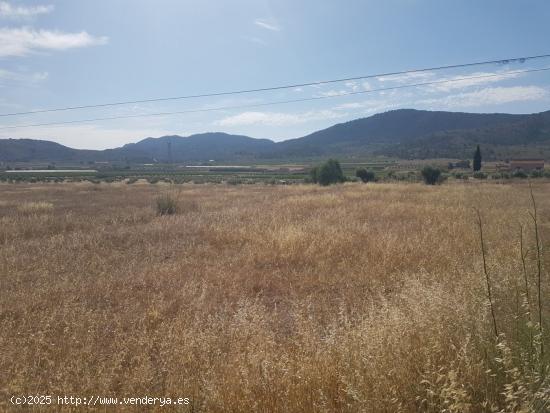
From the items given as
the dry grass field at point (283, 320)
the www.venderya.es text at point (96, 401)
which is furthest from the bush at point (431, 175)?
the www.venderya.es text at point (96, 401)

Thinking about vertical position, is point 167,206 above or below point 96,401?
above

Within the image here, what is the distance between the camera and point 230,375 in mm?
3461

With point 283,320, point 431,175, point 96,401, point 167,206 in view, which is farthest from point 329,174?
point 96,401

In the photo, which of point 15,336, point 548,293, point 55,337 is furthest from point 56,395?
point 548,293

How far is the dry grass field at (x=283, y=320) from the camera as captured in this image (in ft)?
10.0

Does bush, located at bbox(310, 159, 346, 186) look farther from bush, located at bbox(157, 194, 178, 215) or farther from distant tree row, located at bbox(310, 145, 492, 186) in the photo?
bush, located at bbox(157, 194, 178, 215)

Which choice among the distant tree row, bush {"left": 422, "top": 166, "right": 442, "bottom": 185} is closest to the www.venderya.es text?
bush {"left": 422, "top": 166, "right": 442, "bottom": 185}

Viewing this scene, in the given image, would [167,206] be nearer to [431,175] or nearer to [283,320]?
[283,320]

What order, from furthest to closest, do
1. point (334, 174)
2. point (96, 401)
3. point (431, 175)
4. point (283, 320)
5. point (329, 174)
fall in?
point (334, 174) → point (329, 174) → point (431, 175) → point (283, 320) → point (96, 401)

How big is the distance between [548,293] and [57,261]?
920cm

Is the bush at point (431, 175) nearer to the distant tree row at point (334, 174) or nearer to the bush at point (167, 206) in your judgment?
the distant tree row at point (334, 174)

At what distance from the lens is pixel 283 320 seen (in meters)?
5.44

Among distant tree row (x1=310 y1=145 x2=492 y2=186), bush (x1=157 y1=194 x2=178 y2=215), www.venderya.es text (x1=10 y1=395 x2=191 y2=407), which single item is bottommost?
www.venderya.es text (x1=10 y1=395 x2=191 y2=407)

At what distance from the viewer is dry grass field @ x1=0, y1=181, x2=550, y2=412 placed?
3049 mm
